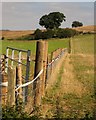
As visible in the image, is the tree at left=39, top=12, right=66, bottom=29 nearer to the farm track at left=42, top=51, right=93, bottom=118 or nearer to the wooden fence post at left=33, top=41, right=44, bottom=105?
the farm track at left=42, top=51, right=93, bottom=118

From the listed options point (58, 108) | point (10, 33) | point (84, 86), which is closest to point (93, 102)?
point (58, 108)

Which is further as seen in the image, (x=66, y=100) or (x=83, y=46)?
Answer: (x=83, y=46)

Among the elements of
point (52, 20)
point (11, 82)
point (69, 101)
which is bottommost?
point (69, 101)

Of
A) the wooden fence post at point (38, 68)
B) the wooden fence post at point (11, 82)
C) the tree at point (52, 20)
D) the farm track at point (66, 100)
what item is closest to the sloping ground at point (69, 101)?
the farm track at point (66, 100)

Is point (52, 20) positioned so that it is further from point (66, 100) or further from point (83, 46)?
point (66, 100)

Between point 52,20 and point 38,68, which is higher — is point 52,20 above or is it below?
above

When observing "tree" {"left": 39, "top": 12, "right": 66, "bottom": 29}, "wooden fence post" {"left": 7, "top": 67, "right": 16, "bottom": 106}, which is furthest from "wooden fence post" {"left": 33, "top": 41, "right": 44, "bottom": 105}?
"tree" {"left": 39, "top": 12, "right": 66, "bottom": 29}

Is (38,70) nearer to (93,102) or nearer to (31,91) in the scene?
(31,91)

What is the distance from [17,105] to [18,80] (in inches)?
64.7

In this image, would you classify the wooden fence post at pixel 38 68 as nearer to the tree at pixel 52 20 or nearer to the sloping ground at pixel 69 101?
the sloping ground at pixel 69 101

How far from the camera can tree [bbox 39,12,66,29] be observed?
396 feet

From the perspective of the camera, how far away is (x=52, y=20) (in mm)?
122500

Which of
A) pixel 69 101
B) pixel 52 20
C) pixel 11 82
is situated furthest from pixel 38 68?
pixel 52 20

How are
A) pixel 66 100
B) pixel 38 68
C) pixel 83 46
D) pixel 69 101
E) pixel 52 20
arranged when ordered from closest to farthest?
pixel 38 68
pixel 69 101
pixel 66 100
pixel 83 46
pixel 52 20
